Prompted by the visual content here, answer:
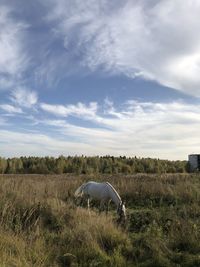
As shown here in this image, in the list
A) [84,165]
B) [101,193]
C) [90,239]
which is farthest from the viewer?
[84,165]

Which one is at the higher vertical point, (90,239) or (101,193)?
(101,193)

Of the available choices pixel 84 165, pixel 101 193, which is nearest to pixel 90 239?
pixel 101 193

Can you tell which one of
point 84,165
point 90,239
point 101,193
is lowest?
point 90,239

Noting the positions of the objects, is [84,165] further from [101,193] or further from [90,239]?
[90,239]

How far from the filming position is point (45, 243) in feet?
29.1

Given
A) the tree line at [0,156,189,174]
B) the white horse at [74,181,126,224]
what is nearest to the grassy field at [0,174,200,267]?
the white horse at [74,181,126,224]

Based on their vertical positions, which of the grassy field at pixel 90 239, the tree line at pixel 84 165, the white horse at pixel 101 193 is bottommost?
the grassy field at pixel 90 239

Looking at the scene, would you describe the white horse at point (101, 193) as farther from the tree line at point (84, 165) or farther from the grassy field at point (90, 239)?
the tree line at point (84, 165)

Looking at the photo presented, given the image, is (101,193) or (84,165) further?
(84,165)

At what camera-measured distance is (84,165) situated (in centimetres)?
4309

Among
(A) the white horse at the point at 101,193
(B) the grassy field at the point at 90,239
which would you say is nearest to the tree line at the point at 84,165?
(A) the white horse at the point at 101,193

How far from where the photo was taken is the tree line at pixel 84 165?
40.7 metres

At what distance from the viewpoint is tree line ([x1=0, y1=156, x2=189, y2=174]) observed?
133 ft

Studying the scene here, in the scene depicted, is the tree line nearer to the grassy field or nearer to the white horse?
the white horse
